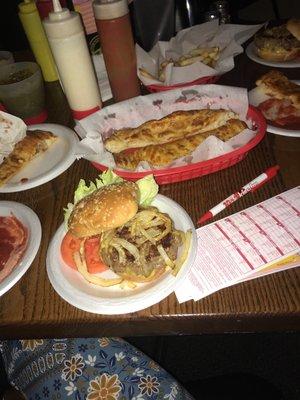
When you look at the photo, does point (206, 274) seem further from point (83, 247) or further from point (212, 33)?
point (212, 33)

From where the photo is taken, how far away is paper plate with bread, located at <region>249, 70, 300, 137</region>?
4.32 ft

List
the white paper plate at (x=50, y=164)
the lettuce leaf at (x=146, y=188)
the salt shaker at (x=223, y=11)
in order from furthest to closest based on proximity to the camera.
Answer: the salt shaker at (x=223, y=11) < the white paper plate at (x=50, y=164) < the lettuce leaf at (x=146, y=188)

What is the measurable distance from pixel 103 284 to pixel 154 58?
1.36 meters

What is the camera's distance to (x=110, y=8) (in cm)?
138

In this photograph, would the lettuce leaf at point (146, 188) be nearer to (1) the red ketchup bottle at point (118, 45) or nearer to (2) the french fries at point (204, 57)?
(1) the red ketchup bottle at point (118, 45)

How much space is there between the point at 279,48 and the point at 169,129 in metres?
0.84

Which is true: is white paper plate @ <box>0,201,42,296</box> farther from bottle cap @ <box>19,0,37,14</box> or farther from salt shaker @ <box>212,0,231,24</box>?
salt shaker @ <box>212,0,231,24</box>

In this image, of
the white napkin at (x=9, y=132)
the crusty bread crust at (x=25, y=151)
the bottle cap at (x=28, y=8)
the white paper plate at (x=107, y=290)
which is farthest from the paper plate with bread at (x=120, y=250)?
the bottle cap at (x=28, y=8)

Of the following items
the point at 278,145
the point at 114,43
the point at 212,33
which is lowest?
the point at 278,145

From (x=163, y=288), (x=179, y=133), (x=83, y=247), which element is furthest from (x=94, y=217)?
(x=179, y=133)

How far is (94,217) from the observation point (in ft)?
3.00

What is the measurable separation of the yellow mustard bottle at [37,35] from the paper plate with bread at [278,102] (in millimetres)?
1079

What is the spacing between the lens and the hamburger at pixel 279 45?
1745mm

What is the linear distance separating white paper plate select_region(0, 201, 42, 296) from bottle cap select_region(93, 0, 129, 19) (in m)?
0.81
